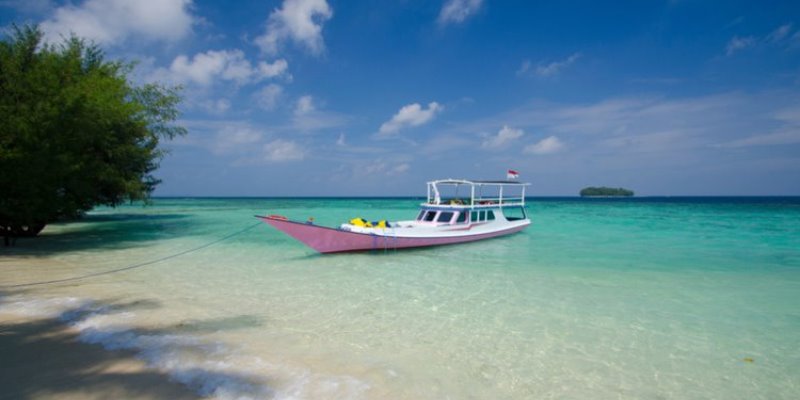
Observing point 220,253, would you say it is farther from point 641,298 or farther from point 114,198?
point 641,298

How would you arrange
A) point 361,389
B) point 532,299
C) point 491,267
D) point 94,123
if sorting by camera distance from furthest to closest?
point 94,123 → point 491,267 → point 532,299 → point 361,389

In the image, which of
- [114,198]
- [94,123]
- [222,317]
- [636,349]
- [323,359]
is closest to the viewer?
[323,359]

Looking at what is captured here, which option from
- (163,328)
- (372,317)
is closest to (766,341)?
(372,317)

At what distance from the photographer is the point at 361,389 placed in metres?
4.39

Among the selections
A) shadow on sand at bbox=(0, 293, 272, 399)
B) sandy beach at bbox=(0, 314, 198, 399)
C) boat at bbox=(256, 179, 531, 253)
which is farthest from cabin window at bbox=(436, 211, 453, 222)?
sandy beach at bbox=(0, 314, 198, 399)

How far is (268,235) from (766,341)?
20.7 m

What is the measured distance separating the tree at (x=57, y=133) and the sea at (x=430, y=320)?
2.16 metres

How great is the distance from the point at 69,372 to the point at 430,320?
5.35 meters

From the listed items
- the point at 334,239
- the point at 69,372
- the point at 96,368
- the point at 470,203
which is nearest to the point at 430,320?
the point at 96,368

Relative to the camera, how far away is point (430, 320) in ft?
23.8

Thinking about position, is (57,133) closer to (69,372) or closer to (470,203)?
(69,372)

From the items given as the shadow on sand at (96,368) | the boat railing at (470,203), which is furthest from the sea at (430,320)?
the boat railing at (470,203)

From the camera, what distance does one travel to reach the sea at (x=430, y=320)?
Answer: 15.8ft

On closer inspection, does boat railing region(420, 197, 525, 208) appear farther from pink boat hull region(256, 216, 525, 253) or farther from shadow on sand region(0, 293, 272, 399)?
shadow on sand region(0, 293, 272, 399)
